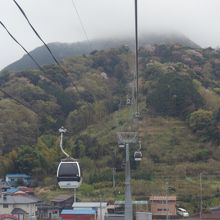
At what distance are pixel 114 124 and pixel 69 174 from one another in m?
32.9

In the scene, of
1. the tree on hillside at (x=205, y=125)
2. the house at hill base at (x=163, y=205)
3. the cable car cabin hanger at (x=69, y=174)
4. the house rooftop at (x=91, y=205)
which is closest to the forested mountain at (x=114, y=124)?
the tree on hillside at (x=205, y=125)

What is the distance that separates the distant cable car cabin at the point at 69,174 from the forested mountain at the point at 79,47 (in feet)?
233

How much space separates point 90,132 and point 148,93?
6.00m

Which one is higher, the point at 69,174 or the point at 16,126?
the point at 16,126

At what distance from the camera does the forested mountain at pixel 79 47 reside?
8301cm

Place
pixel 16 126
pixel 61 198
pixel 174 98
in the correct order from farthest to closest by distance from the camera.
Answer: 1. pixel 174 98
2. pixel 16 126
3. pixel 61 198

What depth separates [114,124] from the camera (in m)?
42.2

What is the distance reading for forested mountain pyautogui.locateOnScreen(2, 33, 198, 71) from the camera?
272 feet

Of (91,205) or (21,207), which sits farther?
(21,207)

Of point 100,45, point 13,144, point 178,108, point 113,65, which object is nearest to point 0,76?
point 113,65

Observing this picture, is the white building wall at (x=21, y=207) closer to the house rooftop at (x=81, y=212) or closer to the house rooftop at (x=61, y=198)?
the house rooftop at (x=61, y=198)

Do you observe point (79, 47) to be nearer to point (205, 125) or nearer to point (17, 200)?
point (205, 125)

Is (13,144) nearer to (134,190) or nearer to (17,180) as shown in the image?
(17,180)

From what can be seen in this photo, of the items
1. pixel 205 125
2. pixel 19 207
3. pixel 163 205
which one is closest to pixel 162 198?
pixel 163 205
